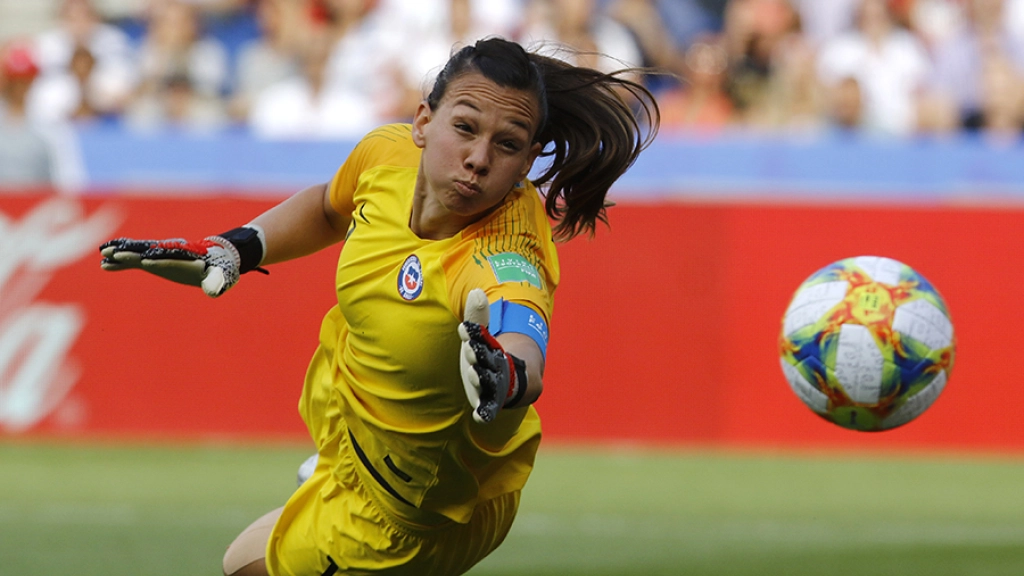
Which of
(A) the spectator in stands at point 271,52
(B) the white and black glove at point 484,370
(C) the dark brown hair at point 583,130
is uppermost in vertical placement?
(A) the spectator in stands at point 271,52

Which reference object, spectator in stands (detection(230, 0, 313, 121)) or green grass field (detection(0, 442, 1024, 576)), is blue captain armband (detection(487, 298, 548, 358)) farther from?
spectator in stands (detection(230, 0, 313, 121))

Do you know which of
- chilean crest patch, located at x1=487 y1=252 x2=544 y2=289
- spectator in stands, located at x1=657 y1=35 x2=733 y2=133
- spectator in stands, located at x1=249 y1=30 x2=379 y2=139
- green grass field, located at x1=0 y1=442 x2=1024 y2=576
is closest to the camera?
chilean crest patch, located at x1=487 y1=252 x2=544 y2=289

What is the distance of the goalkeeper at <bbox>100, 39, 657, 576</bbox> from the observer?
3684 millimetres

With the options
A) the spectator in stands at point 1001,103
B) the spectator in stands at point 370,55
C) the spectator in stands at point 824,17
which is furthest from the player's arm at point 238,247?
the spectator in stands at point 824,17

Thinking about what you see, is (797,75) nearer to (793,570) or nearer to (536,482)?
(536,482)

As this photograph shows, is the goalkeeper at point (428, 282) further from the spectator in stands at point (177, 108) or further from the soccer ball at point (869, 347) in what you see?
the spectator in stands at point (177, 108)

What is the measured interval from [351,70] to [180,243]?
8.00 m

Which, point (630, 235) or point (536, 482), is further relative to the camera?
point (630, 235)

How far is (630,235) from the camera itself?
32.2 feet

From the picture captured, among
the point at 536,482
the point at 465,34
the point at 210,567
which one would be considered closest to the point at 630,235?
the point at 536,482

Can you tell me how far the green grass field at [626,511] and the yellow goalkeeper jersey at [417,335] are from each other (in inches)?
94.5

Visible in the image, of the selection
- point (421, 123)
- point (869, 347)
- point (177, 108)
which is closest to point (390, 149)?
point (421, 123)

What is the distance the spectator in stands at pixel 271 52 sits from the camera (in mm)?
11945

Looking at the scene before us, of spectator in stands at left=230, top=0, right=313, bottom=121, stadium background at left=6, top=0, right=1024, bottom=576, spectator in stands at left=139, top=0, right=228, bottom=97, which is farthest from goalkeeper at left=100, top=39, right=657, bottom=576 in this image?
spectator in stands at left=139, top=0, right=228, bottom=97
